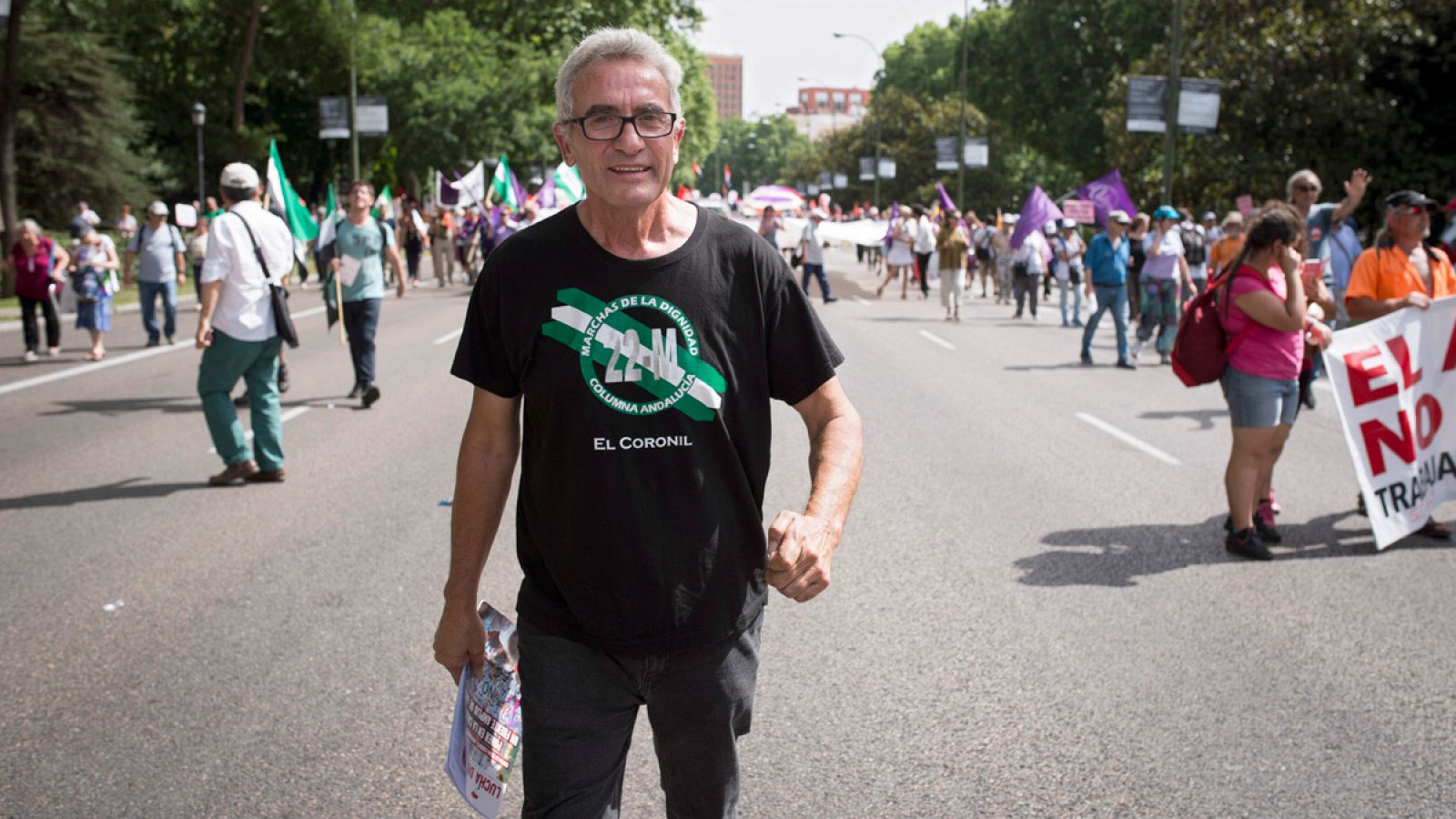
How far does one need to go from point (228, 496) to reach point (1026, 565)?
457 centimetres

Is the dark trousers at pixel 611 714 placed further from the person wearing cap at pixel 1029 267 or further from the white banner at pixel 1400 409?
the person wearing cap at pixel 1029 267

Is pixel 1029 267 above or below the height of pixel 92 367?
above

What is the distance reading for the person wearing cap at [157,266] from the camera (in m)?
16.9

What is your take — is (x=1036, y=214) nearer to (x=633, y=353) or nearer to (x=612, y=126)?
(x=612, y=126)

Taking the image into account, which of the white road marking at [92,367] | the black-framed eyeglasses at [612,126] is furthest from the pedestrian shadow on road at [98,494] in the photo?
the black-framed eyeglasses at [612,126]

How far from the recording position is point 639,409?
240 cm

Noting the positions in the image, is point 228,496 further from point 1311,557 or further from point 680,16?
point 680,16

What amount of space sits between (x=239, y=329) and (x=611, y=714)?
251 inches

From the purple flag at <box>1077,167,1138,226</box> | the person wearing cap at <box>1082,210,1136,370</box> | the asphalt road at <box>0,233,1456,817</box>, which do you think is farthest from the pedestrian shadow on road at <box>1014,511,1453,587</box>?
→ the purple flag at <box>1077,167,1138,226</box>

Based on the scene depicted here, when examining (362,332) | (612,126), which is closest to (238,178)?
(362,332)

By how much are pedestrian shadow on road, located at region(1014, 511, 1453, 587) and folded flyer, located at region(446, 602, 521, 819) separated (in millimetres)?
3888

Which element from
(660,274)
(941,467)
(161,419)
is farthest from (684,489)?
(161,419)

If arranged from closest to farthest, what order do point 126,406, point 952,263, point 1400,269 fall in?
1. point 1400,269
2. point 126,406
3. point 952,263

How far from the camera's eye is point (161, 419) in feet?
36.9
